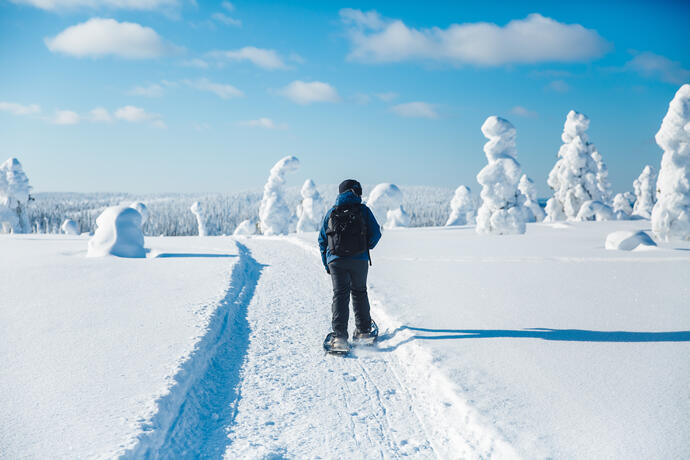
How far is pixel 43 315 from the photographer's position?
6574 mm

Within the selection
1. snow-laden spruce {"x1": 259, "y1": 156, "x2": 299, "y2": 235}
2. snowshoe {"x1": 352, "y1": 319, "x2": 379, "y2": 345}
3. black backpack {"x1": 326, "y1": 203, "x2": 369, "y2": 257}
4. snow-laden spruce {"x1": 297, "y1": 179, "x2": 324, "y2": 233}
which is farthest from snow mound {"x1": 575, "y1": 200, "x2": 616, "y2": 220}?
black backpack {"x1": 326, "y1": 203, "x2": 369, "y2": 257}

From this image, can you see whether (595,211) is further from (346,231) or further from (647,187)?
(346,231)

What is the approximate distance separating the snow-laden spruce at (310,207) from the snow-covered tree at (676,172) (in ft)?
108

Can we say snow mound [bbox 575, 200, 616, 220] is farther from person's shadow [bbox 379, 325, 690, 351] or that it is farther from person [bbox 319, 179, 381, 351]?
person [bbox 319, 179, 381, 351]

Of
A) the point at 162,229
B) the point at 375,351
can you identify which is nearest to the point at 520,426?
the point at 375,351

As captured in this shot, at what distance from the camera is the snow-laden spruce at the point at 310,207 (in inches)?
1899

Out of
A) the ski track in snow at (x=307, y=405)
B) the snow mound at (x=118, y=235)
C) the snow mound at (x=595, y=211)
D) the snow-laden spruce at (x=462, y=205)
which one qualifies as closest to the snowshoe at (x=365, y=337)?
the ski track in snow at (x=307, y=405)

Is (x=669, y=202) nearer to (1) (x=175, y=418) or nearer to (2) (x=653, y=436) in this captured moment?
(2) (x=653, y=436)

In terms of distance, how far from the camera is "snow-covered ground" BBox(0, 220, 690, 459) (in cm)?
330

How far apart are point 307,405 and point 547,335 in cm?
348

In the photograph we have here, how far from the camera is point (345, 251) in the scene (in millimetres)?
5484

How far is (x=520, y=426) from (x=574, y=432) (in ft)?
1.27

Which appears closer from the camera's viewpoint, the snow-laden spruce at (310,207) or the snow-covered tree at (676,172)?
the snow-covered tree at (676,172)

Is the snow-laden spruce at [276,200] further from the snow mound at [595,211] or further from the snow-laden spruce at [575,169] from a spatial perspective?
the snow mound at [595,211]
